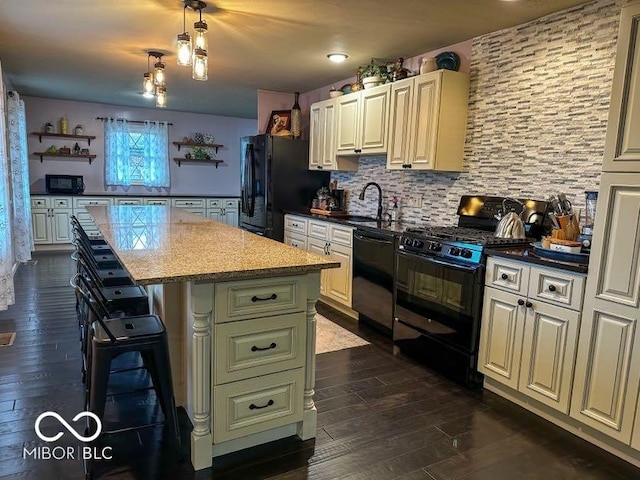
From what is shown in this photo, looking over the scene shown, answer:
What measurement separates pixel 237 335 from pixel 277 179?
3228mm

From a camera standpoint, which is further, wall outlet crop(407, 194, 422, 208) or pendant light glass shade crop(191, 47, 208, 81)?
wall outlet crop(407, 194, 422, 208)

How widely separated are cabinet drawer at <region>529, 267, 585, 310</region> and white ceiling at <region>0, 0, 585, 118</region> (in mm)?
1613

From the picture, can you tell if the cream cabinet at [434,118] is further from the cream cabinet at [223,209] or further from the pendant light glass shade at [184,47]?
the cream cabinet at [223,209]

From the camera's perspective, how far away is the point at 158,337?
1.87 m

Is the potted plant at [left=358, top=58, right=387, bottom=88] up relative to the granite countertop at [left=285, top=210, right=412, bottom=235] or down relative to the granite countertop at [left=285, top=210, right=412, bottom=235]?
up

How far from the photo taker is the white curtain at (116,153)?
716 centimetres

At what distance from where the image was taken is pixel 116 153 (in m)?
7.23

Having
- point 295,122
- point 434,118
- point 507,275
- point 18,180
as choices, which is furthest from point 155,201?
point 507,275

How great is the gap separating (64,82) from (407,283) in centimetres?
500

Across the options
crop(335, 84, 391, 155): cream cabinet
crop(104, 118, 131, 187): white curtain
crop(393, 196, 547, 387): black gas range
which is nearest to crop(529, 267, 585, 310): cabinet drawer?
crop(393, 196, 547, 387): black gas range

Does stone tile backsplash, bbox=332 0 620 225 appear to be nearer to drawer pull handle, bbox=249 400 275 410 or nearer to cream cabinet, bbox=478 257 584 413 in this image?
cream cabinet, bbox=478 257 584 413

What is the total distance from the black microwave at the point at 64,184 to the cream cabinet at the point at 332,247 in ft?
13.4

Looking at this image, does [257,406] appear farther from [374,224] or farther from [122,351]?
[374,224]

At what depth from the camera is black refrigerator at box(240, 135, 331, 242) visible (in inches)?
193
